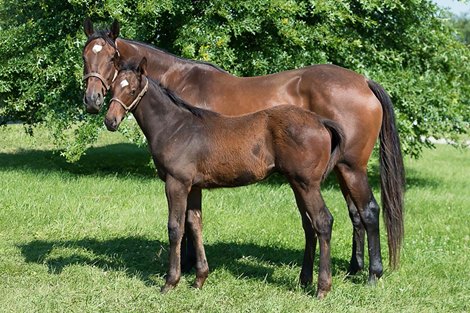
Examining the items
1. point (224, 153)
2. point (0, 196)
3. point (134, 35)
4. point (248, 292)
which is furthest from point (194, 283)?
point (134, 35)

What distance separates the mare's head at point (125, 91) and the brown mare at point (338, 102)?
1.36ft

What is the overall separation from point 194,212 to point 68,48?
643 centimetres

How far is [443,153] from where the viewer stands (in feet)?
68.4

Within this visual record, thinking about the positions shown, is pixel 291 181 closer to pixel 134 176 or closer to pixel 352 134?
pixel 352 134

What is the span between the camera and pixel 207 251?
7094mm

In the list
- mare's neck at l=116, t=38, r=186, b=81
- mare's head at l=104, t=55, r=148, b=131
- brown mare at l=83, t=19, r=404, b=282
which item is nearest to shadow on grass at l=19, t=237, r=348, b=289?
brown mare at l=83, t=19, r=404, b=282

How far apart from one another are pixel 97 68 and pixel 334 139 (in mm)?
2202

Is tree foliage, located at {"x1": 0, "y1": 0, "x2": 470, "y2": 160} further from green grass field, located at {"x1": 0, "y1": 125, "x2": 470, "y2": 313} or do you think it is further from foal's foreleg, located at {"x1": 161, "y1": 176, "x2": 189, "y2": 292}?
foal's foreleg, located at {"x1": 161, "y1": 176, "x2": 189, "y2": 292}

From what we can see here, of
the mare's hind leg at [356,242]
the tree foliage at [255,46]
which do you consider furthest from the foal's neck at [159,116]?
the tree foliage at [255,46]

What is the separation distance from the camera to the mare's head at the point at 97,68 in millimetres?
5703

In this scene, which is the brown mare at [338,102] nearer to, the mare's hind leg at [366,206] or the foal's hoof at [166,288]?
the mare's hind leg at [366,206]

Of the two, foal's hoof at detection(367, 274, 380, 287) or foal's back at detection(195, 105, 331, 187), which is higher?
foal's back at detection(195, 105, 331, 187)

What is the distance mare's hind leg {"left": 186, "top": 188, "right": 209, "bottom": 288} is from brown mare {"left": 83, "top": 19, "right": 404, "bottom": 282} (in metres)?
0.76

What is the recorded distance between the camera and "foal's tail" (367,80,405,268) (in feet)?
20.6
